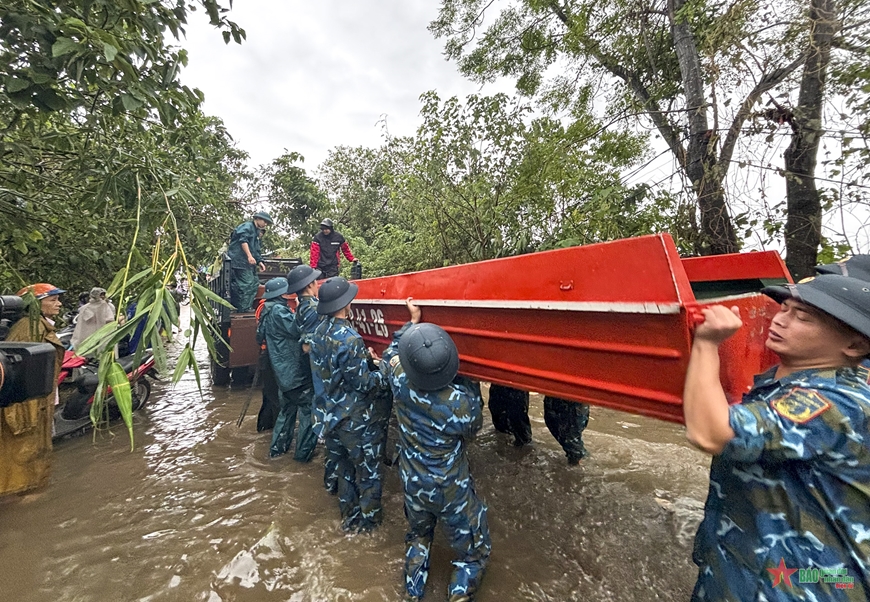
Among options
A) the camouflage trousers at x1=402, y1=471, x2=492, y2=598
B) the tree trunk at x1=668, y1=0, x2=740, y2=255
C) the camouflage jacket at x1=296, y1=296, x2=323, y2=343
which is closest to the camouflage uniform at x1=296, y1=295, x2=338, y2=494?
the camouflage jacket at x1=296, y1=296, x2=323, y2=343

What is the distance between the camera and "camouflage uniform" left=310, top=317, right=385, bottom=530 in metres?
2.69

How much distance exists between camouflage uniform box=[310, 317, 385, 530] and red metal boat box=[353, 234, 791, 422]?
2.09 feet

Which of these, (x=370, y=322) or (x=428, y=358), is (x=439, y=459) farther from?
(x=370, y=322)

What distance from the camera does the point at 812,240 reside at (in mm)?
3520

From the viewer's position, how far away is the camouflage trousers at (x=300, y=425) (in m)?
3.79

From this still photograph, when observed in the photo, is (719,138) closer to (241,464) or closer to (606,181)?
(606,181)

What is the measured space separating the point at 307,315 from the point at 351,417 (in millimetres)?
1152

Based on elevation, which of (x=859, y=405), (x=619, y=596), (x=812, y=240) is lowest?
(x=619, y=596)

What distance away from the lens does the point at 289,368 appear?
12.2 ft

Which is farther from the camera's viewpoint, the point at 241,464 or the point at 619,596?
the point at 241,464

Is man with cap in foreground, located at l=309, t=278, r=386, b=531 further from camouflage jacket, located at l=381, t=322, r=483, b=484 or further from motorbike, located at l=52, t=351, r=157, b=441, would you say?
motorbike, located at l=52, t=351, r=157, b=441

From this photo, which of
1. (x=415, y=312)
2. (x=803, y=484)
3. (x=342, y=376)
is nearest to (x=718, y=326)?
(x=803, y=484)

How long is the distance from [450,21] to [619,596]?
382 inches

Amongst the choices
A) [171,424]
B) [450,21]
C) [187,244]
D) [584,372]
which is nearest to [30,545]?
[171,424]
